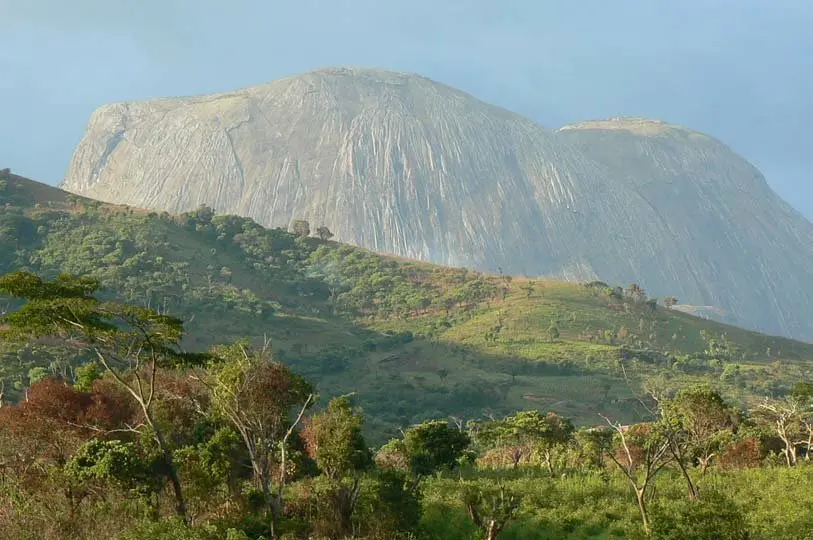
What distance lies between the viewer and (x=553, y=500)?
31766mm

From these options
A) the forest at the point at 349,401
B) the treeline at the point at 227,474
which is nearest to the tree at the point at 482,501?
the treeline at the point at 227,474

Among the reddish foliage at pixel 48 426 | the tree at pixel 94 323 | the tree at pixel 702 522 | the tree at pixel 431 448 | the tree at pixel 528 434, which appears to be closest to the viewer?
the tree at pixel 702 522

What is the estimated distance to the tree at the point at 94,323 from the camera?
21391 millimetres

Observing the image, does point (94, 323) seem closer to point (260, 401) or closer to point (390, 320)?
point (260, 401)

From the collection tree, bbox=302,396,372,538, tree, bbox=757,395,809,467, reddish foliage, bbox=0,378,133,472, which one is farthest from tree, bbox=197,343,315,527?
tree, bbox=757,395,809,467

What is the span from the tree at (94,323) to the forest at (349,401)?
96 mm

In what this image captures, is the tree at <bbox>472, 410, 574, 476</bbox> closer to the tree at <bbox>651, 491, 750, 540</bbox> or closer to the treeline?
the treeline

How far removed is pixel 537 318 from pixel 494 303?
12292mm

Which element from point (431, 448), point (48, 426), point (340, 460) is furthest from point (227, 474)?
point (431, 448)

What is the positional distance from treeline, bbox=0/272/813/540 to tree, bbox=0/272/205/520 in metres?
0.05

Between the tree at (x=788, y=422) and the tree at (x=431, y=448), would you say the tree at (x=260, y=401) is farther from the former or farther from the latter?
the tree at (x=788, y=422)

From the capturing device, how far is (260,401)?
26484 millimetres

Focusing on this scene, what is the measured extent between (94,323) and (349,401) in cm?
1562

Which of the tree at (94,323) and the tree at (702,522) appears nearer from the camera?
the tree at (702,522)
